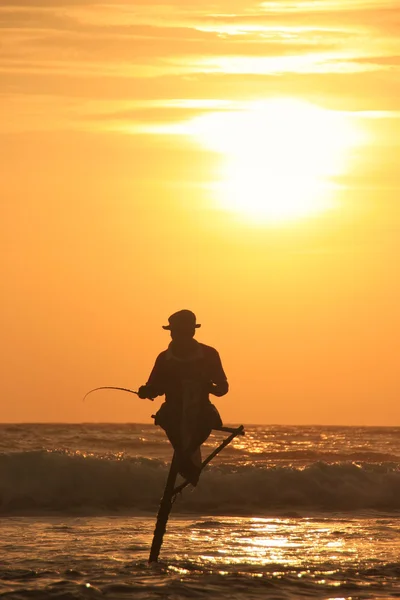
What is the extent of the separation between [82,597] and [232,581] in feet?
5.77

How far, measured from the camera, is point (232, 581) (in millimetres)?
11281

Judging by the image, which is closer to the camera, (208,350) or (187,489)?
(208,350)

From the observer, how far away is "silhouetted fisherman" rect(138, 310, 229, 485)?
11.3 m

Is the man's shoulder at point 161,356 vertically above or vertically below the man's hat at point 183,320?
below

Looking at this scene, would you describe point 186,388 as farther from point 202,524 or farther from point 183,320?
point 202,524

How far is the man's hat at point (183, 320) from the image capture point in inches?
443

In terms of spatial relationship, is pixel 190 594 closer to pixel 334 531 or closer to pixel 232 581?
pixel 232 581

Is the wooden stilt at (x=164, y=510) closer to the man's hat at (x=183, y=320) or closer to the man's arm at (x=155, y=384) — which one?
the man's arm at (x=155, y=384)

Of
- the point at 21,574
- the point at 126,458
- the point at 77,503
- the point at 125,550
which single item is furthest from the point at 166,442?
the point at 21,574

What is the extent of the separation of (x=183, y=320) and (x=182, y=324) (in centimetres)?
4

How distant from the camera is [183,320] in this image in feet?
36.9

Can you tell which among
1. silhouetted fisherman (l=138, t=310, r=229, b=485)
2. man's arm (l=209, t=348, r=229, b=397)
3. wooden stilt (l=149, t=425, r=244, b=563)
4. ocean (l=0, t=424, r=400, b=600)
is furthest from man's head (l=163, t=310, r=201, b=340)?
ocean (l=0, t=424, r=400, b=600)

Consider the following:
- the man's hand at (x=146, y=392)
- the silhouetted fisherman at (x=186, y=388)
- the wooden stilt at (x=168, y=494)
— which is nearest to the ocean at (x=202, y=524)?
the wooden stilt at (x=168, y=494)

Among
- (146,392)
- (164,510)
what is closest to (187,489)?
(164,510)
